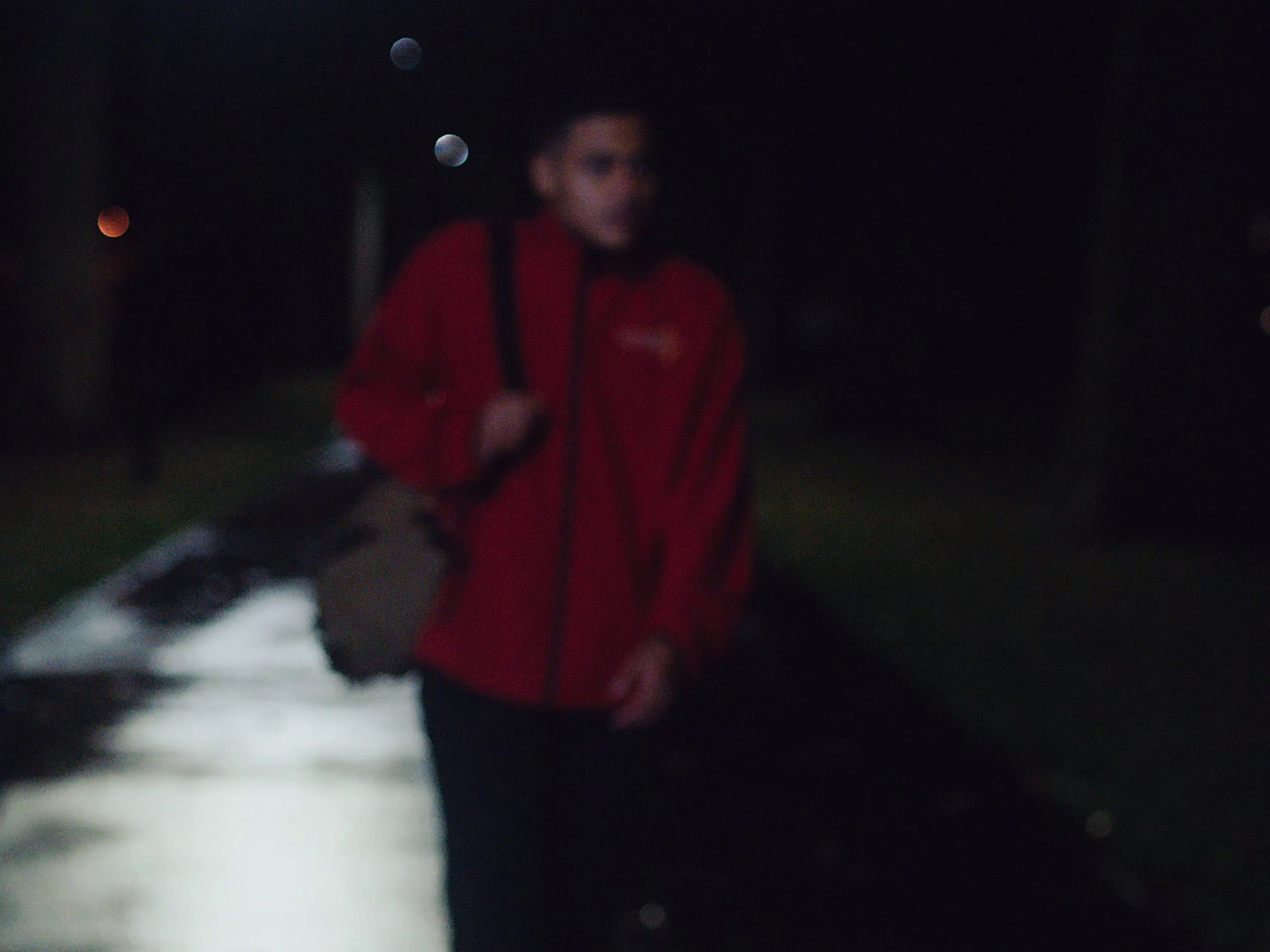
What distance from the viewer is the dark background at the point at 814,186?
14453 mm

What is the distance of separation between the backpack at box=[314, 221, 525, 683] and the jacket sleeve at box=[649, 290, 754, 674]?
0.28 meters

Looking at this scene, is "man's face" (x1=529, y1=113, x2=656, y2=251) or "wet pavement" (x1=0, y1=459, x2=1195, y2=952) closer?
Answer: "man's face" (x1=529, y1=113, x2=656, y2=251)

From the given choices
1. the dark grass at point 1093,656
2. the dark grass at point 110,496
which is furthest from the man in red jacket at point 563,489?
the dark grass at point 110,496

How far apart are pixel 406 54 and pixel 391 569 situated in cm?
4015

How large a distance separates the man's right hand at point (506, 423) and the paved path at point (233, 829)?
8.22 ft

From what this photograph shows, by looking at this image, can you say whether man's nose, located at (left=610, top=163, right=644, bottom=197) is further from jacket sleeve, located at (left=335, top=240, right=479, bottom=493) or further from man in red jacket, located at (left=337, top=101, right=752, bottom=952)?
jacket sleeve, located at (left=335, top=240, right=479, bottom=493)

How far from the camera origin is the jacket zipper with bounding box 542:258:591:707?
8.57ft

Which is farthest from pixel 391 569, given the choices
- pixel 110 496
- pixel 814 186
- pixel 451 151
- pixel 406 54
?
pixel 451 151

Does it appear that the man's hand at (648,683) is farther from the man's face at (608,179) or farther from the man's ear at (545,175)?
the man's ear at (545,175)

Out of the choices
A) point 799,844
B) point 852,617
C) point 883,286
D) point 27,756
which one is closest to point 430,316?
point 799,844

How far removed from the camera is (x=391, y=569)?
8.65 feet

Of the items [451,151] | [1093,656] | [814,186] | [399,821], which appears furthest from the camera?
[451,151]

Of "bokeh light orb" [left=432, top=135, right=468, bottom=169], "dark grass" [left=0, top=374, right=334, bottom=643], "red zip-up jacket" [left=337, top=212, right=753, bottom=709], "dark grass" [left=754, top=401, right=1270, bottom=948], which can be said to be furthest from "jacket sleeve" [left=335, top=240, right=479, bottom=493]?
"bokeh light orb" [left=432, top=135, right=468, bottom=169]

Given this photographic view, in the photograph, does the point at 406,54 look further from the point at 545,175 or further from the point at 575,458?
the point at 575,458
